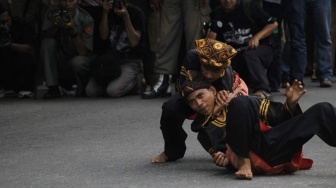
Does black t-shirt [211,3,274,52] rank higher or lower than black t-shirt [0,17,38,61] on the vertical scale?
higher

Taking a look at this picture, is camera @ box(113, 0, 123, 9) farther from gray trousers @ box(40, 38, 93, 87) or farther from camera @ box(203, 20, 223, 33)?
camera @ box(203, 20, 223, 33)

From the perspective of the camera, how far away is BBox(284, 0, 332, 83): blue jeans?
36.4ft

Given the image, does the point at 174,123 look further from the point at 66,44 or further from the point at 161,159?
the point at 66,44

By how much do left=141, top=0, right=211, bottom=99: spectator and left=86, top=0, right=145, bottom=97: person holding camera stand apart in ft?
1.00

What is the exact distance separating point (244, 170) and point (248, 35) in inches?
166

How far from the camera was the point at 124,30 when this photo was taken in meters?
11.2

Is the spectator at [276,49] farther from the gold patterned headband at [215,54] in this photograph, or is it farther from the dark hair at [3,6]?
the gold patterned headband at [215,54]

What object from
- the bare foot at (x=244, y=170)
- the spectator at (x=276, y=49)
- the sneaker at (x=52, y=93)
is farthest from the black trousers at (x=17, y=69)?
the bare foot at (x=244, y=170)

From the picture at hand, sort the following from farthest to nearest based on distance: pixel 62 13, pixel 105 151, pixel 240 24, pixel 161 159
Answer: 1. pixel 62 13
2. pixel 240 24
3. pixel 105 151
4. pixel 161 159

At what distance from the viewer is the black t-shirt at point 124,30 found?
11094 millimetres

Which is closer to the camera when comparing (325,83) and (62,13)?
(62,13)

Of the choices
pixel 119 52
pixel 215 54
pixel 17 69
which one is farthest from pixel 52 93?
pixel 215 54

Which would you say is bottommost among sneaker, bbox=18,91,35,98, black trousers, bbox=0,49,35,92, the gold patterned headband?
sneaker, bbox=18,91,35,98

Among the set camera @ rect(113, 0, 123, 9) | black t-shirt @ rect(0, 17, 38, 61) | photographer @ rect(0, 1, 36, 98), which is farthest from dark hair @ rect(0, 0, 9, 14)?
camera @ rect(113, 0, 123, 9)
